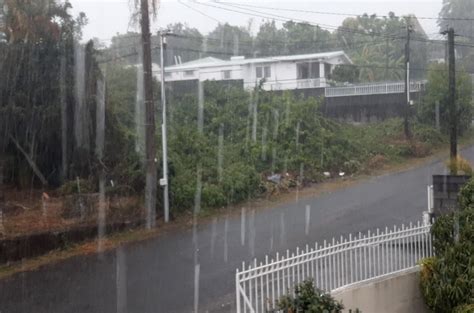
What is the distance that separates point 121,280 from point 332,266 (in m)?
4.78

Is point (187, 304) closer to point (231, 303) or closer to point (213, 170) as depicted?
point (231, 303)

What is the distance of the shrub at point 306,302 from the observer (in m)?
6.55

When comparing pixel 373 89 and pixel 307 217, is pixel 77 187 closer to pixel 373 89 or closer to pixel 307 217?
pixel 307 217

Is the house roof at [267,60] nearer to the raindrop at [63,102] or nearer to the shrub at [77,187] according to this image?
the raindrop at [63,102]

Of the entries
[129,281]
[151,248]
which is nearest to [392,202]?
[151,248]

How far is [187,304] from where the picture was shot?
9.99 meters

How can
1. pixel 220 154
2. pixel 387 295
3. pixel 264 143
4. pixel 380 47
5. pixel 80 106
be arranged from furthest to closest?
pixel 380 47
pixel 264 143
pixel 220 154
pixel 80 106
pixel 387 295

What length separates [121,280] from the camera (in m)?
11.6

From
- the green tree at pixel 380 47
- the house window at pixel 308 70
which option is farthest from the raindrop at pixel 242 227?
the green tree at pixel 380 47

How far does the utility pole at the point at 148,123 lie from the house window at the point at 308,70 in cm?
2085

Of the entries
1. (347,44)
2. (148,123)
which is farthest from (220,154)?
(347,44)

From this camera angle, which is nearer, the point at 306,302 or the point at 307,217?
the point at 306,302

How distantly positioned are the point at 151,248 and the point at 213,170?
5573mm

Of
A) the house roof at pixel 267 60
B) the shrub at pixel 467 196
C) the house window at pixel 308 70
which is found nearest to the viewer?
the shrub at pixel 467 196
